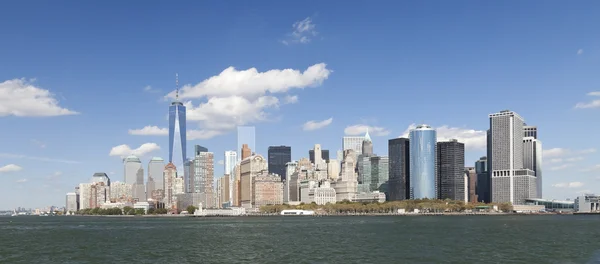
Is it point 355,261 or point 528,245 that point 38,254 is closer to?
point 355,261

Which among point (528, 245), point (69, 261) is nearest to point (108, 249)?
point (69, 261)

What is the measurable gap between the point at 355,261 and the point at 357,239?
131ft

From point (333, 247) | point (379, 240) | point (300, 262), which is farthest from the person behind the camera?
point (379, 240)

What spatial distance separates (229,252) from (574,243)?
56643mm

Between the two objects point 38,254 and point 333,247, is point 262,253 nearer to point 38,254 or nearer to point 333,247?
point 333,247

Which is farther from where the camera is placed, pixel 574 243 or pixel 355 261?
pixel 574 243

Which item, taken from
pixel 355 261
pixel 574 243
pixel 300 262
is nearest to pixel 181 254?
pixel 300 262

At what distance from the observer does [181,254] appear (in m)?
90.4

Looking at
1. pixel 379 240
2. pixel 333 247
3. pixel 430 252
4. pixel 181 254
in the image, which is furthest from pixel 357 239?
pixel 181 254

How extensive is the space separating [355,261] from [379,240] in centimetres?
3696

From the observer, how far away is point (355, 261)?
3061 inches

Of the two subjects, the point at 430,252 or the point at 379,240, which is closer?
the point at 430,252

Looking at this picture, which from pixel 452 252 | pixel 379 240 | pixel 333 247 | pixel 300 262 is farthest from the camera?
pixel 379 240

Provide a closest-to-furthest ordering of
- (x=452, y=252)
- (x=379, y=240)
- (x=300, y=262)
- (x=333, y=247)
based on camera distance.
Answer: (x=300, y=262) → (x=452, y=252) → (x=333, y=247) → (x=379, y=240)
